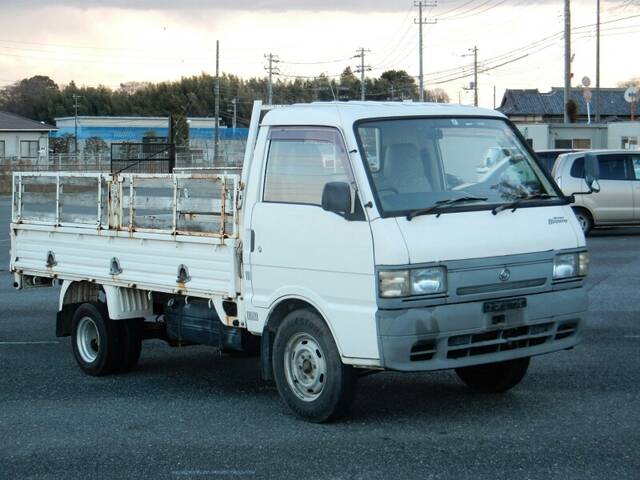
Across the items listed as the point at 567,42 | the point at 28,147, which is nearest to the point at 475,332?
the point at 567,42

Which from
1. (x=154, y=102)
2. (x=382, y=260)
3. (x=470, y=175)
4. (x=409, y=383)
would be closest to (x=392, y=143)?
(x=470, y=175)

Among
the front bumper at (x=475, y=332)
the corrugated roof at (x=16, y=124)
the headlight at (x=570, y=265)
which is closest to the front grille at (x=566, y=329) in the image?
the front bumper at (x=475, y=332)

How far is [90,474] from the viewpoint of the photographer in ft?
21.5

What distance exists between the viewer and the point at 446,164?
7898 millimetres

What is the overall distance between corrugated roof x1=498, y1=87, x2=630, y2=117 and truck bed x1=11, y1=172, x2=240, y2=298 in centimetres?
8082

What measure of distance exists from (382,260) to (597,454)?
5.97 feet

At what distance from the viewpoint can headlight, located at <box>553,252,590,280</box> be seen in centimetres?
768

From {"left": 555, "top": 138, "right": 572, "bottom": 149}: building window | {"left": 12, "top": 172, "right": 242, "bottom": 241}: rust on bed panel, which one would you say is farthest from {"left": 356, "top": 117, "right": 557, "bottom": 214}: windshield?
{"left": 555, "top": 138, "right": 572, "bottom": 149}: building window

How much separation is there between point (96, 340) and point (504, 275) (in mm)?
4363

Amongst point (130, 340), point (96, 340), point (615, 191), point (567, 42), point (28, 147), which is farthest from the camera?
point (28, 147)

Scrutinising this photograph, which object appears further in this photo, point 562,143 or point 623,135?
point 562,143

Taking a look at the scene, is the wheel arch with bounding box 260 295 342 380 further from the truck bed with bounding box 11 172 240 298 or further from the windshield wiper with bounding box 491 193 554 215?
the windshield wiper with bounding box 491 193 554 215

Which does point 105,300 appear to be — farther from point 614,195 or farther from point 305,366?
point 614,195

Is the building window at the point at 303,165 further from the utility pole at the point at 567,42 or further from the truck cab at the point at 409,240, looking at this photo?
the utility pole at the point at 567,42
